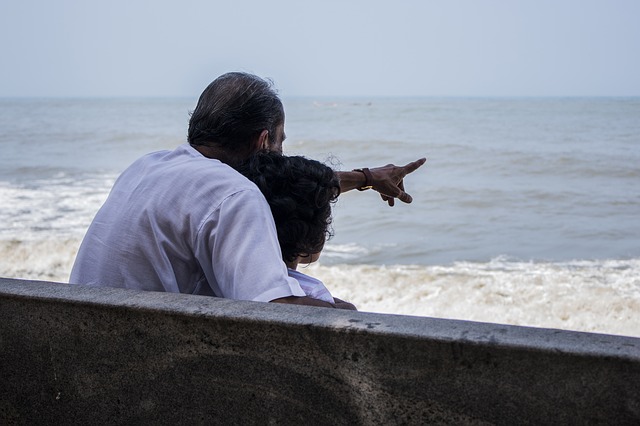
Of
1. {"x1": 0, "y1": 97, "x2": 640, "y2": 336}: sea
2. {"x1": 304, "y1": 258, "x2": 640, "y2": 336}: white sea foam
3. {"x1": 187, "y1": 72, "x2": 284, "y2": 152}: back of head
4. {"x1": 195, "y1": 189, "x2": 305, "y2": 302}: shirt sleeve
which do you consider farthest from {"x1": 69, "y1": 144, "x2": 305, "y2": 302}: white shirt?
{"x1": 304, "y1": 258, "x2": 640, "y2": 336}: white sea foam

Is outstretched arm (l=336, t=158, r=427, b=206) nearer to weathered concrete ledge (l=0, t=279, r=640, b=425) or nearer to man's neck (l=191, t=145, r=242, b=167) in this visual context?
man's neck (l=191, t=145, r=242, b=167)

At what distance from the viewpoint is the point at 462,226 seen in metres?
11.1

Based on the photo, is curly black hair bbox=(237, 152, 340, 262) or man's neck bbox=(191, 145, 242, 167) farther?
man's neck bbox=(191, 145, 242, 167)

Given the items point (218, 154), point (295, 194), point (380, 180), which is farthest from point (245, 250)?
point (380, 180)

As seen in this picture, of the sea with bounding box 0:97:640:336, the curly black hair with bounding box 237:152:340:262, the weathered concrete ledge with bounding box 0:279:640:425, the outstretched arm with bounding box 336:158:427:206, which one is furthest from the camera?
the sea with bounding box 0:97:640:336

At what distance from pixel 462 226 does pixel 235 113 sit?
30.0 ft

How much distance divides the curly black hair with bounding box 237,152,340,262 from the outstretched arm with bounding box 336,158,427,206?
2.15 feet

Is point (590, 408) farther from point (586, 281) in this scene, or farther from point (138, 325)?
point (586, 281)

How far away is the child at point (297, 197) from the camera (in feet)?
7.23

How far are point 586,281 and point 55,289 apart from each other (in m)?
6.72

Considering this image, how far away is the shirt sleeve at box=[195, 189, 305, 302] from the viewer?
1869mm

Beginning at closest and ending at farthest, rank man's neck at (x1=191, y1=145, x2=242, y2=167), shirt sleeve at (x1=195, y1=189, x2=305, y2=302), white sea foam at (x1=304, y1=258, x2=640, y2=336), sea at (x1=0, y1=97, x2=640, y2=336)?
shirt sleeve at (x1=195, y1=189, x2=305, y2=302) → man's neck at (x1=191, y1=145, x2=242, y2=167) → white sea foam at (x1=304, y1=258, x2=640, y2=336) → sea at (x1=0, y1=97, x2=640, y2=336)

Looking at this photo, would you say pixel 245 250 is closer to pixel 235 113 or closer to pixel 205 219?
pixel 205 219

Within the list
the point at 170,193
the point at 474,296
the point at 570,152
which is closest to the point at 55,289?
the point at 170,193
